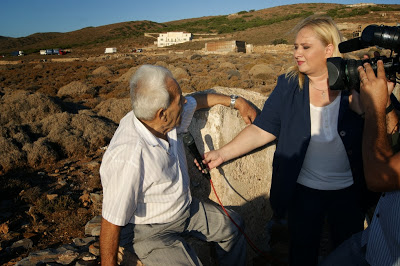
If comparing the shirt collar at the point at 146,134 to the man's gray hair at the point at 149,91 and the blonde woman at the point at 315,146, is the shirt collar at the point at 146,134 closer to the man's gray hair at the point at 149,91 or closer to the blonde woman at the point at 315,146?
the man's gray hair at the point at 149,91

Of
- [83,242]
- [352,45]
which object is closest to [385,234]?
[352,45]

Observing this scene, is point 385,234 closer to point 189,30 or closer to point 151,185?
point 151,185

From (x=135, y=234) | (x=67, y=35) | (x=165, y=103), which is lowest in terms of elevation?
(x=135, y=234)

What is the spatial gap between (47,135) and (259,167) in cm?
569

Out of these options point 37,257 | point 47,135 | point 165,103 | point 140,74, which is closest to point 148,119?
point 165,103

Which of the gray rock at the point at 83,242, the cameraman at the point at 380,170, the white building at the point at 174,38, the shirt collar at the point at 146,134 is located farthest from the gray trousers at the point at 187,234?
the white building at the point at 174,38

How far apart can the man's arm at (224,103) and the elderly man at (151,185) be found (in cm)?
37

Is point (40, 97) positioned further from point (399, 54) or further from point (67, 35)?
point (67, 35)

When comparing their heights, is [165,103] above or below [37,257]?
above

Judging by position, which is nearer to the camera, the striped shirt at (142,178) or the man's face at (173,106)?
the striped shirt at (142,178)

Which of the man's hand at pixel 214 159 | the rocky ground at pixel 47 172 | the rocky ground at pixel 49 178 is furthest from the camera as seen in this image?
the rocky ground at pixel 47 172

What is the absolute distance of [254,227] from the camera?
9.96 feet

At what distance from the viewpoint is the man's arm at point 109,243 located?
5.68 feet

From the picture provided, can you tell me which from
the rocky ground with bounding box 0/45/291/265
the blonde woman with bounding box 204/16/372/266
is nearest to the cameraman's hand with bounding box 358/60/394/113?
the blonde woman with bounding box 204/16/372/266
